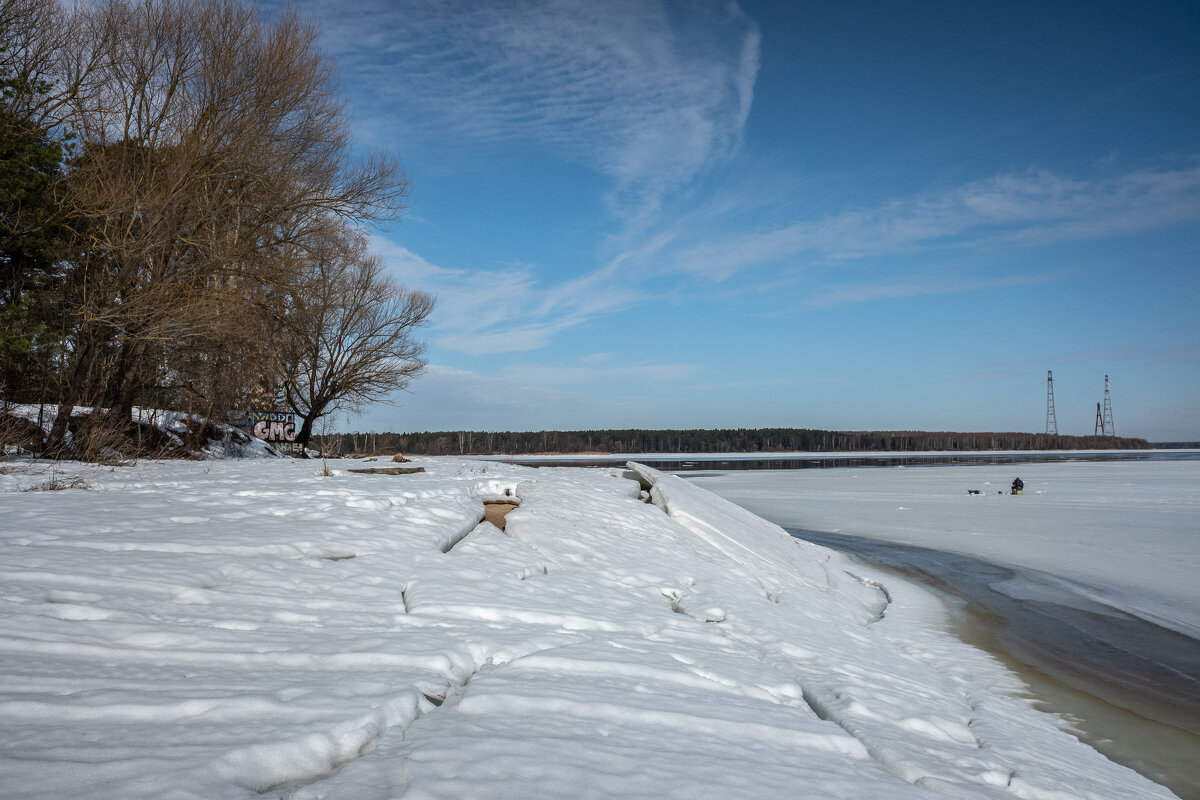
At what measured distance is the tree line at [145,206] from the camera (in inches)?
424

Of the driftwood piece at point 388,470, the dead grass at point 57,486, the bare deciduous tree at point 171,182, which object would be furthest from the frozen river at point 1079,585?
the bare deciduous tree at point 171,182

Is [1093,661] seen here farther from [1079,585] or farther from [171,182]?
[171,182]

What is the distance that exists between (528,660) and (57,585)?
7.35 ft

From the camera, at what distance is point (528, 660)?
10.0 feet

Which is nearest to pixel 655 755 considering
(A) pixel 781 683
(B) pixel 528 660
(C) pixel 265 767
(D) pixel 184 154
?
(B) pixel 528 660

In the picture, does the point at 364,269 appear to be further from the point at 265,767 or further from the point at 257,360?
the point at 265,767

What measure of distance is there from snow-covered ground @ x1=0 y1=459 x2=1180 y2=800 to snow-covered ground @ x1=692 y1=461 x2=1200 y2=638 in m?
4.84

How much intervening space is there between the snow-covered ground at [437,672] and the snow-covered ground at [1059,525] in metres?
4.84

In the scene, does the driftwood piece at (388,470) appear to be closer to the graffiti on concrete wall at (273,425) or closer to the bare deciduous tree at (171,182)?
the bare deciduous tree at (171,182)

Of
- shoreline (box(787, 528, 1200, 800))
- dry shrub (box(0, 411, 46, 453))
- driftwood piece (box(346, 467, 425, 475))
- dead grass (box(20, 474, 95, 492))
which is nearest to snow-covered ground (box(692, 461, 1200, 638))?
shoreline (box(787, 528, 1200, 800))

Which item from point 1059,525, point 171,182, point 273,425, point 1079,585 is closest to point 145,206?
point 171,182

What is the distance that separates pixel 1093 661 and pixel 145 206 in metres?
14.1

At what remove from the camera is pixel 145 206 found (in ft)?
34.4

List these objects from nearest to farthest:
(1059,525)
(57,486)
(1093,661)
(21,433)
Result: (1093,661) → (57,486) → (21,433) → (1059,525)
